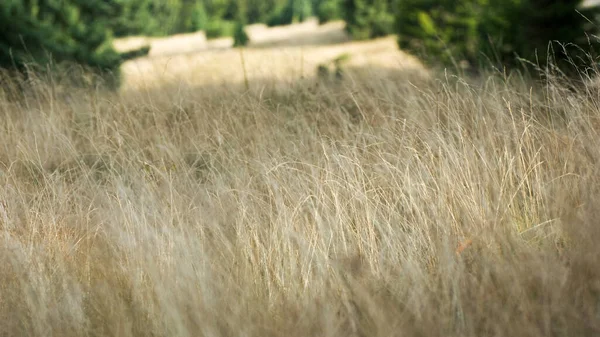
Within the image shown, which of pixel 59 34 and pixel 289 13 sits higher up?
pixel 59 34

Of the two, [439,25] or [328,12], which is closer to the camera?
[439,25]

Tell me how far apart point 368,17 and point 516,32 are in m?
22.9

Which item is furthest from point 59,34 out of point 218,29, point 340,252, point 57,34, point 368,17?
point 218,29

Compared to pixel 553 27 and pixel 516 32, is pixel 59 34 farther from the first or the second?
pixel 553 27

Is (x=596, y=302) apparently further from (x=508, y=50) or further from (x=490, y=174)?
(x=508, y=50)

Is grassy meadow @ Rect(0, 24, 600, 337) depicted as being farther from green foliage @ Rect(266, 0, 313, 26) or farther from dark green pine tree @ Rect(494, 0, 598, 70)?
green foliage @ Rect(266, 0, 313, 26)

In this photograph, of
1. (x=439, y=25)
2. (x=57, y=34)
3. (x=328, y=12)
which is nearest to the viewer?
(x=57, y=34)

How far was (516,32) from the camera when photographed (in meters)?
8.14

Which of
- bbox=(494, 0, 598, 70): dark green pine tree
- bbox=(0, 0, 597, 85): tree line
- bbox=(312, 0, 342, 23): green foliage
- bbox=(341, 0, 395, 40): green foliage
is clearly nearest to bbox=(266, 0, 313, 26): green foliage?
bbox=(312, 0, 342, 23): green foliage

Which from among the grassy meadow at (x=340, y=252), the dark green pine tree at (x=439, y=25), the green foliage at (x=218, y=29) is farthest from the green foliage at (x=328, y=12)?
the grassy meadow at (x=340, y=252)

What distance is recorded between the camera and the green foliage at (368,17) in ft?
97.7

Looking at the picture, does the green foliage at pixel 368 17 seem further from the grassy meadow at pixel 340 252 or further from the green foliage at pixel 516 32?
the grassy meadow at pixel 340 252

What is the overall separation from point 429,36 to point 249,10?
1263 inches

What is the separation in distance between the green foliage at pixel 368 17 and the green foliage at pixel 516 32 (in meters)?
13.8
